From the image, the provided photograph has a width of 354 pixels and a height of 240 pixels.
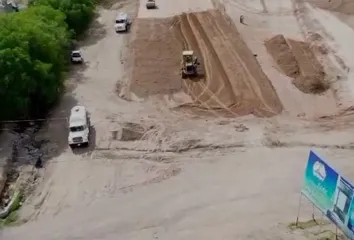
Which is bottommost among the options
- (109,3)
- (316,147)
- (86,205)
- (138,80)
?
(86,205)

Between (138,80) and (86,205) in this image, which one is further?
(138,80)

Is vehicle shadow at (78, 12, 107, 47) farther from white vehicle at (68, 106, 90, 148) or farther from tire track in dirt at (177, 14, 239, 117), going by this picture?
white vehicle at (68, 106, 90, 148)

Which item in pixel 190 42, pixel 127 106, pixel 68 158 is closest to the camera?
pixel 68 158

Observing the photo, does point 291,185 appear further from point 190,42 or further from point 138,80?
point 190,42

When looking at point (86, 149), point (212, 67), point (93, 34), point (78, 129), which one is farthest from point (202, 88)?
point (93, 34)

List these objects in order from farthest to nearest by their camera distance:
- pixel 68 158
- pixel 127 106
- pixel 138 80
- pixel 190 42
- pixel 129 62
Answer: pixel 190 42, pixel 129 62, pixel 138 80, pixel 127 106, pixel 68 158

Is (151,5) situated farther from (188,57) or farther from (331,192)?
(331,192)

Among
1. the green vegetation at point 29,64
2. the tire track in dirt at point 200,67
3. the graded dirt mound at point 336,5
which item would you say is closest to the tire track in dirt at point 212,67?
the tire track in dirt at point 200,67

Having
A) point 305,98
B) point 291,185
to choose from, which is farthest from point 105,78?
point 291,185
